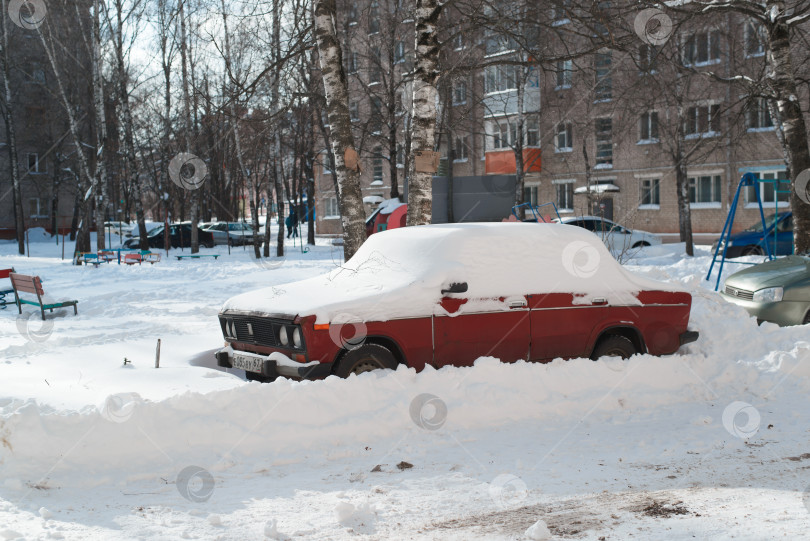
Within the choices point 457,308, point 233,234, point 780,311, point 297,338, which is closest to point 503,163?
point 233,234

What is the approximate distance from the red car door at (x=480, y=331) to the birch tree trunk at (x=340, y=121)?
12.8ft

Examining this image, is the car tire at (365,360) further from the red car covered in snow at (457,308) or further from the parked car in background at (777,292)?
the parked car in background at (777,292)

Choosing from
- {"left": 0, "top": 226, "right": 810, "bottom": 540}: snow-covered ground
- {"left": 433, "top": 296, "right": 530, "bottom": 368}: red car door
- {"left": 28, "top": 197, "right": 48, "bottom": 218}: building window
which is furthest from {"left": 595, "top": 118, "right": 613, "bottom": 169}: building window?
{"left": 28, "top": 197, "right": 48, "bottom": 218}: building window

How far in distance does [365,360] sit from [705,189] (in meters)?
31.7

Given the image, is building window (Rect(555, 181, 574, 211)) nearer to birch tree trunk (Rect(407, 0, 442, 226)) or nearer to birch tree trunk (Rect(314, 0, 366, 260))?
birch tree trunk (Rect(407, 0, 442, 226))

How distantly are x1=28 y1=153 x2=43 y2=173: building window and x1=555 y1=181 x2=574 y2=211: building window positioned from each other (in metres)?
31.2

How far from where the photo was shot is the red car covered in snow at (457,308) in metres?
6.45

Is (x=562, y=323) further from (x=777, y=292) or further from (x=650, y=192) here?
(x=650, y=192)

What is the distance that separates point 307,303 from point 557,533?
3.29 meters

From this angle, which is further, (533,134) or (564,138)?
(533,134)

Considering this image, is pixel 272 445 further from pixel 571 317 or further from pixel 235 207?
pixel 235 207

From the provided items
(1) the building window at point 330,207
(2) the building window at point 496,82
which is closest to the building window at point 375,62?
(2) the building window at point 496,82

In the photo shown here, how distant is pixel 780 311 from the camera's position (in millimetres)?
10000

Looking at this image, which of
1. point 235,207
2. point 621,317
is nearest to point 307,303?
point 621,317
